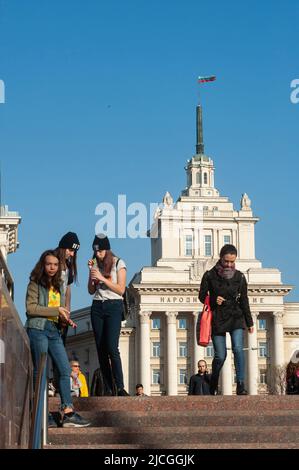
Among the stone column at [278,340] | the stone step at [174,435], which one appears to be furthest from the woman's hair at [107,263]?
the stone column at [278,340]

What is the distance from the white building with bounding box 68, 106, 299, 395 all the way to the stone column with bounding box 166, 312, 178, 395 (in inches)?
3.0

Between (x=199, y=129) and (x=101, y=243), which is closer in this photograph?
(x=101, y=243)

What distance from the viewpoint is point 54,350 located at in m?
12.2

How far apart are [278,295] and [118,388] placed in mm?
88680

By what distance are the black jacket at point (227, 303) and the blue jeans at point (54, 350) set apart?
3.11 m

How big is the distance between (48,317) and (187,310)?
8992 centimetres

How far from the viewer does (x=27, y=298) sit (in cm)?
1224

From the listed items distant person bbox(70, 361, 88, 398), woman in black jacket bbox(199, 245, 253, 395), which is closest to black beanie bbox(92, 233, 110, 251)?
woman in black jacket bbox(199, 245, 253, 395)

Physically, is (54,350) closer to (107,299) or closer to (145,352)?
(107,299)

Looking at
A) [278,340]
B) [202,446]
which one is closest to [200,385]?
[202,446]

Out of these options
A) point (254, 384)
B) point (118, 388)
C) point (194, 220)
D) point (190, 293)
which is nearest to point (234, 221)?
point (194, 220)

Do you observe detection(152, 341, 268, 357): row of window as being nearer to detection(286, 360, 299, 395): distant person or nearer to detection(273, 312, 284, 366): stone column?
detection(273, 312, 284, 366): stone column

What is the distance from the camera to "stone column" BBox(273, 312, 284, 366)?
99.8m

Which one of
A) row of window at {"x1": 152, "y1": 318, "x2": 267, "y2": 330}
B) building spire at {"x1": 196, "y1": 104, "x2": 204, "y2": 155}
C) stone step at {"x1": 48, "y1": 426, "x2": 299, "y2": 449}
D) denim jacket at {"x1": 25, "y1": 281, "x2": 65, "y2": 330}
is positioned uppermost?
building spire at {"x1": 196, "y1": 104, "x2": 204, "y2": 155}
